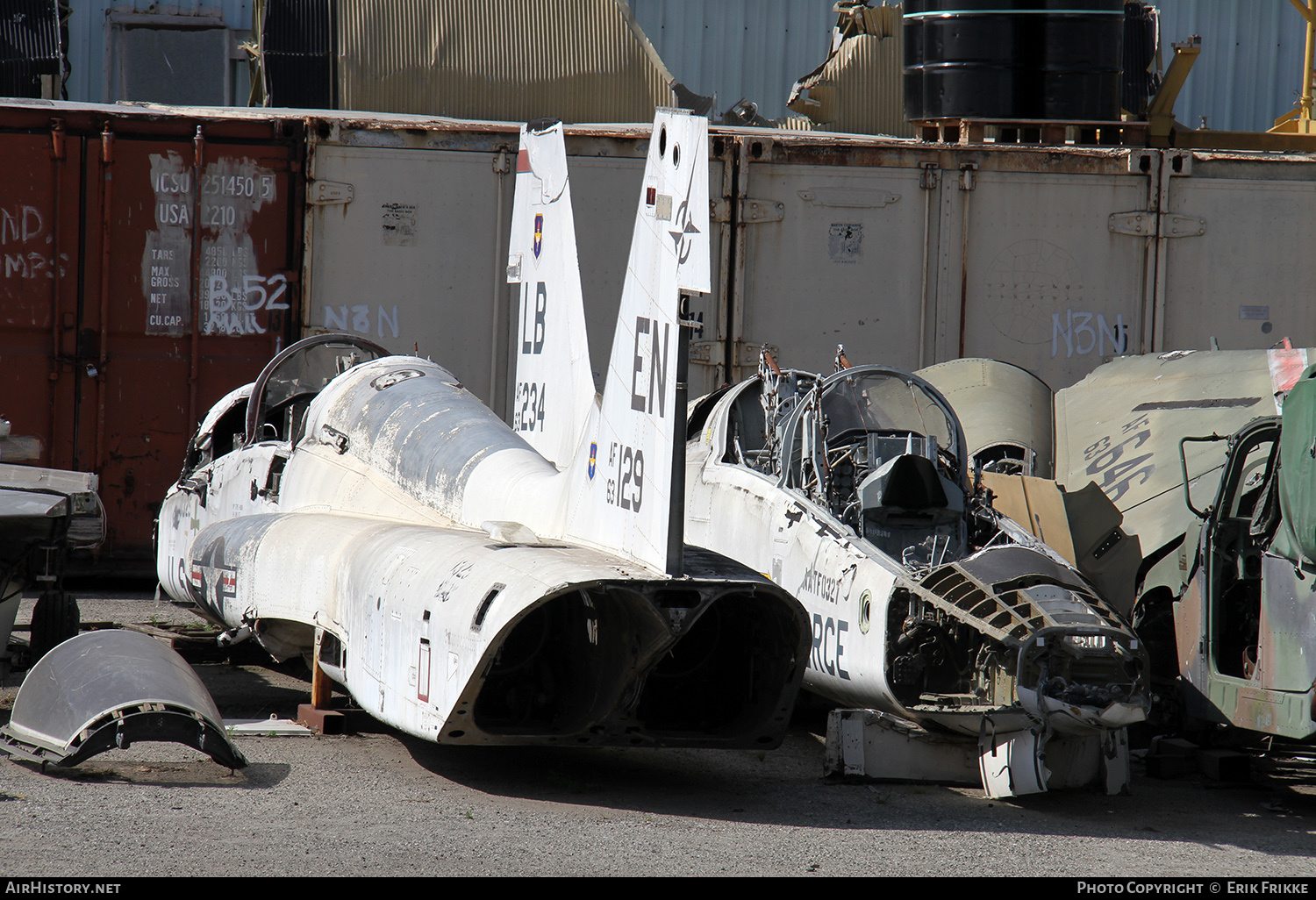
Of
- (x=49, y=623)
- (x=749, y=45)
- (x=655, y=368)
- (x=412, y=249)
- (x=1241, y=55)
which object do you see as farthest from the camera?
(x=1241, y=55)

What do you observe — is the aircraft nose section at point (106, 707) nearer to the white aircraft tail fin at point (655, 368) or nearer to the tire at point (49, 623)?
the white aircraft tail fin at point (655, 368)

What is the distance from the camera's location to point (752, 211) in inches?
493

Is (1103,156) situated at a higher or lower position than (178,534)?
higher

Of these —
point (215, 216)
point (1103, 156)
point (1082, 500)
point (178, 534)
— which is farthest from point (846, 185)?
point (178, 534)

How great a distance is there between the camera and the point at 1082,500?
30.2 ft

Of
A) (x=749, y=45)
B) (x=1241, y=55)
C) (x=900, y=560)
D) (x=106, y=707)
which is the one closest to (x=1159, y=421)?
(x=900, y=560)

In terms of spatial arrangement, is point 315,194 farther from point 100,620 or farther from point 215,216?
point 100,620

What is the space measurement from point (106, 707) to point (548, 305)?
12.5ft

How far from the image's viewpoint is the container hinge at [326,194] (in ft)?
40.3

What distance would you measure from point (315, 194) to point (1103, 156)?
7.13m

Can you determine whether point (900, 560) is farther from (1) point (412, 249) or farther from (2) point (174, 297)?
(2) point (174, 297)

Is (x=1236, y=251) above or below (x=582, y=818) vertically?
above

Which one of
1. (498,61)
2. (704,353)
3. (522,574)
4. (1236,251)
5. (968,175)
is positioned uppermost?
(498,61)
